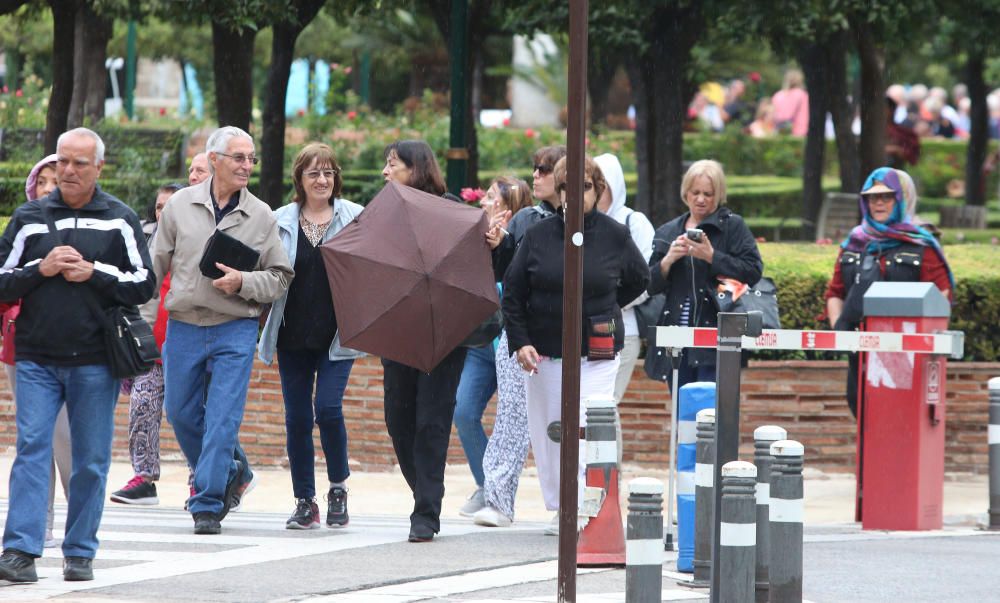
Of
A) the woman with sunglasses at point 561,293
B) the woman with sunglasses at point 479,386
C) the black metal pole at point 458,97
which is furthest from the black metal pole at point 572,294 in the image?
the black metal pole at point 458,97

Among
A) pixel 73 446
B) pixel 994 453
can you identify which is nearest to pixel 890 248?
pixel 994 453

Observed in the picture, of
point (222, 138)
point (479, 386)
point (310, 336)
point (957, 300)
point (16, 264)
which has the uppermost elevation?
point (222, 138)

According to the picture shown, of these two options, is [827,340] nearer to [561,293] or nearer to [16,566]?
[561,293]

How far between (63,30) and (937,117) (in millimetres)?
27113

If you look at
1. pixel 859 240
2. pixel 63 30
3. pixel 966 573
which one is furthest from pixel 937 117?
pixel 966 573

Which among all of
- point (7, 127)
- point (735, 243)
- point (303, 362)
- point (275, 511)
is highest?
point (7, 127)

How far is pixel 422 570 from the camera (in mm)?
8250

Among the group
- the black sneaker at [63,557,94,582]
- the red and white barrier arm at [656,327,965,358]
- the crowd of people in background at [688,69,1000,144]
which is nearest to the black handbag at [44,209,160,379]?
the black sneaker at [63,557,94,582]

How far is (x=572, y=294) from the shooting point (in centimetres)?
716

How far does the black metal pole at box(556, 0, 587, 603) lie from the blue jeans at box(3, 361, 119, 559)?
2.05 m

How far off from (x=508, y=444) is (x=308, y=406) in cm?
111

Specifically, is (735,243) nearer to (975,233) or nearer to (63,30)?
(63,30)

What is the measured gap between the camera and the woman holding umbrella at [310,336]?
9.54m

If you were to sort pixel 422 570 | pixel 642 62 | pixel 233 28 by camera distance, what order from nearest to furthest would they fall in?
pixel 422 570 < pixel 233 28 < pixel 642 62
